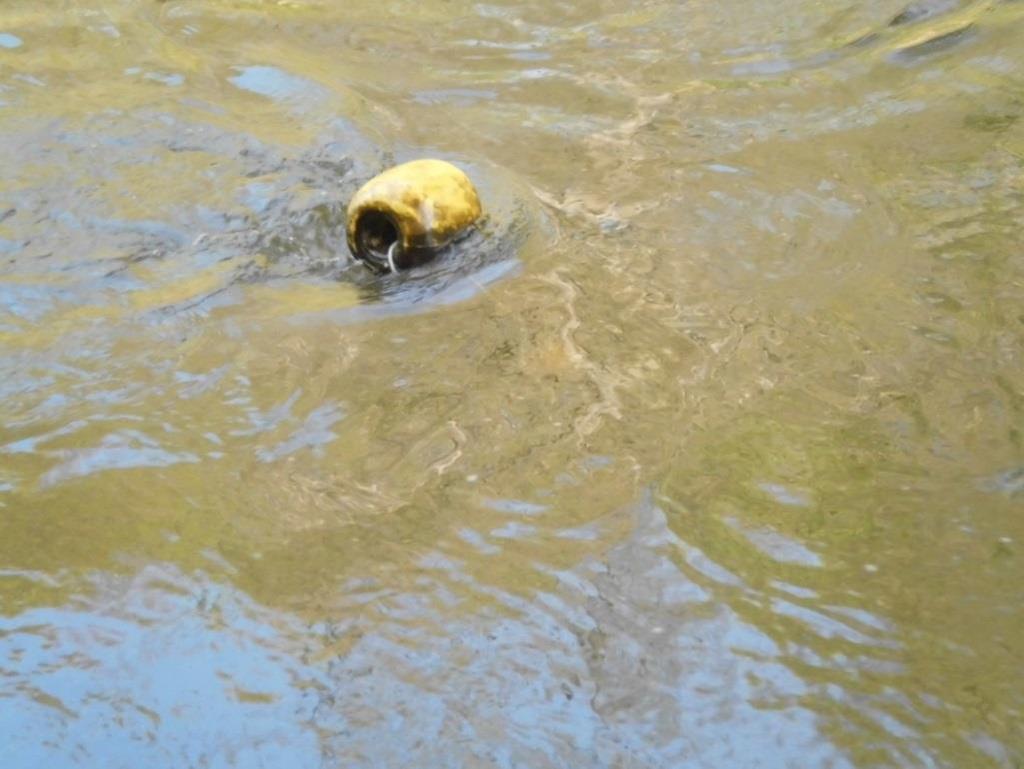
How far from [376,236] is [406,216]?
16 centimetres

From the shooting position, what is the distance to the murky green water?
8.79 feet

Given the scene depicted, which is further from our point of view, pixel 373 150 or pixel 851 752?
Result: pixel 373 150

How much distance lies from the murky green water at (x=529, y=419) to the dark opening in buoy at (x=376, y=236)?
11 centimetres

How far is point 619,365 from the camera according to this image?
380cm

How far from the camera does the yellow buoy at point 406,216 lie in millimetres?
4414

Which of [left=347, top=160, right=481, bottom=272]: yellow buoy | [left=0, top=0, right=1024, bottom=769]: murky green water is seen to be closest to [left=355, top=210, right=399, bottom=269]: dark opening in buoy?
[left=347, top=160, right=481, bottom=272]: yellow buoy

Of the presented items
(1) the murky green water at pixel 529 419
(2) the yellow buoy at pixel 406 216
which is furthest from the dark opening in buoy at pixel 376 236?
(1) the murky green water at pixel 529 419

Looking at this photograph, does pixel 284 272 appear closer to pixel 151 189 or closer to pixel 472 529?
pixel 151 189

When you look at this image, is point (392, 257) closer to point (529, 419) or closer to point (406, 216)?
point (406, 216)

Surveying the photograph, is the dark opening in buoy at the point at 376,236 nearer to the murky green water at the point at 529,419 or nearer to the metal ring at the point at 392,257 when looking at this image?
the metal ring at the point at 392,257

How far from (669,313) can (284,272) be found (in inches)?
49.4

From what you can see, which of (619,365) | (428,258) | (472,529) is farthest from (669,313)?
(472,529)

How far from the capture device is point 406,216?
14.5 feet

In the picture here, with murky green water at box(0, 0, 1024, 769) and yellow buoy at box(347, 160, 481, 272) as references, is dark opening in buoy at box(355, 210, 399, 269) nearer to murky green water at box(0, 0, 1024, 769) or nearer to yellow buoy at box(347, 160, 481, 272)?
yellow buoy at box(347, 160, 481, 272)
